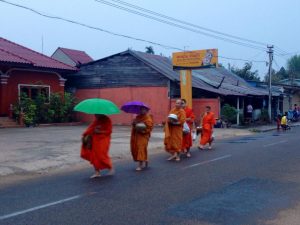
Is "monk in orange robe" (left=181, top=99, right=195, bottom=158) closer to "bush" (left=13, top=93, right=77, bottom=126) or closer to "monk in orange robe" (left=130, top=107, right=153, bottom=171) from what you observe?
"monk in orange robe" (left=130, top=107, right=153, bottom=171)

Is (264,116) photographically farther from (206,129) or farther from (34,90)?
(206,129)

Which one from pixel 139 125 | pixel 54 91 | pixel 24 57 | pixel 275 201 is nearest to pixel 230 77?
pixel 54 91

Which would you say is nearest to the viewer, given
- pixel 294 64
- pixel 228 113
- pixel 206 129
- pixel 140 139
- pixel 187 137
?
pixel 140 139

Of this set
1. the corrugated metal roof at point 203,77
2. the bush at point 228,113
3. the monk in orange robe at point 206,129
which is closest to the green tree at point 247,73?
the corrugated metal roof at point 203,77

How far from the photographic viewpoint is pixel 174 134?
38.0 feet

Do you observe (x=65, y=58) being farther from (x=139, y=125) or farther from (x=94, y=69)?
(x=139, y=125)

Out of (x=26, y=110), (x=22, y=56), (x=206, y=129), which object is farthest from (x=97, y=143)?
(x=22, y=56)

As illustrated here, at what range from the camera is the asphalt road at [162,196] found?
5.78 meters

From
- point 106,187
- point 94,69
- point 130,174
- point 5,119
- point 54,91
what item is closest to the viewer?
point 106,187

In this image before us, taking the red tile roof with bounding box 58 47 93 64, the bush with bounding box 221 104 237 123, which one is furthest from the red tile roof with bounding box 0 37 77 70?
the red tile roof with bounding box 58 47 93 64

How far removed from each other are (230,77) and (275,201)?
3419 centimetres

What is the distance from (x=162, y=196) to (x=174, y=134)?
4616 millimetres

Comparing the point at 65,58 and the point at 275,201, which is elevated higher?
the point at 65,58

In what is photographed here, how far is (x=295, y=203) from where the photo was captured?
6699mm
